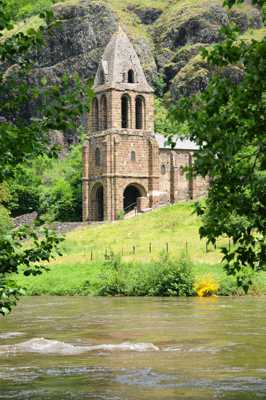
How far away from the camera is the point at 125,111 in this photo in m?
108

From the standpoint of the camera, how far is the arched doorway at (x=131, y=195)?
4198 inches

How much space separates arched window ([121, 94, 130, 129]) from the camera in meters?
108

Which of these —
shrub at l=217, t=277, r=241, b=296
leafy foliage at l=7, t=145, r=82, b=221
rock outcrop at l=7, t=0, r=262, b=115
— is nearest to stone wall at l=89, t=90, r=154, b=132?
leafy foliage at l=7, t=145, r=82, b=221

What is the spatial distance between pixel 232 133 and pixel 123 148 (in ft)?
305

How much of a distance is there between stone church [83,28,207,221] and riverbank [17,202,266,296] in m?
17.4

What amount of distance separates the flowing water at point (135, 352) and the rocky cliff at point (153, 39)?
110 metres

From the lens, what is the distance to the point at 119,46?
10794cm

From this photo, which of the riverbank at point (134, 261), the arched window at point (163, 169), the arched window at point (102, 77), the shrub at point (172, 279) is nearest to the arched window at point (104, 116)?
the arched window at point (102, 77)

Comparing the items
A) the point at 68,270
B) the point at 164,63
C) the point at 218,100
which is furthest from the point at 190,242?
the point at 164,63

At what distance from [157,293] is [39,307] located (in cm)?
942

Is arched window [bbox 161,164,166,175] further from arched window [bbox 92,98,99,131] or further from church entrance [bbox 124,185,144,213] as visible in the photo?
arched window [bbox 92,98,99,131]

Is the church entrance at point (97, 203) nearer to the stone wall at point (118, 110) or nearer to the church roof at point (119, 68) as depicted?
the stone wall at point (118, 110)

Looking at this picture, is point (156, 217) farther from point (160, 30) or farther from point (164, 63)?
point (160, 30)

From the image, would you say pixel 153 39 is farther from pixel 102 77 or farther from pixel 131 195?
pixel 131 195
